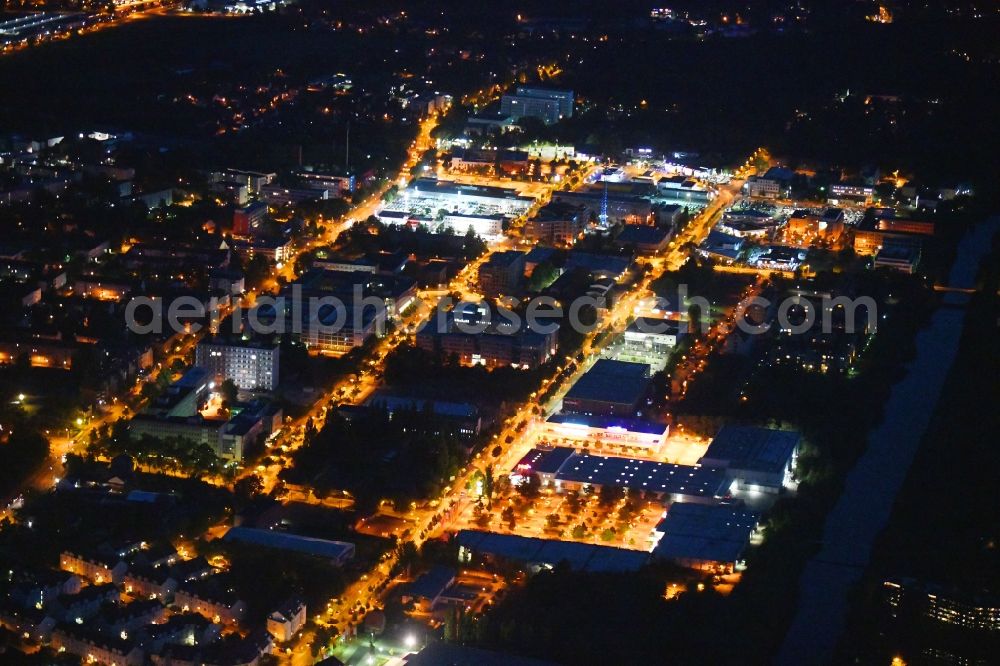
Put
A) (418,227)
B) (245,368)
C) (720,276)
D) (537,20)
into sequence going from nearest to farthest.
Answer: (245,368), (720,276), (418,227), (537,20)

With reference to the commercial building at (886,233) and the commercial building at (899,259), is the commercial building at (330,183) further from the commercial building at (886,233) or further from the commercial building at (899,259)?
the commercial building at (899,259)

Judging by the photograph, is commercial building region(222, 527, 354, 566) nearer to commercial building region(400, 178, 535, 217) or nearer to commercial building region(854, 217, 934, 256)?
commercial building region(400, 178, 535, 217)

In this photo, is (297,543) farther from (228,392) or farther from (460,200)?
(460,200)

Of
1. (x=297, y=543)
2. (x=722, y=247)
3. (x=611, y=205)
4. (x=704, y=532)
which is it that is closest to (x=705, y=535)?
(x=704, y=532)

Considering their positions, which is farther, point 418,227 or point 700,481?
point 418,227

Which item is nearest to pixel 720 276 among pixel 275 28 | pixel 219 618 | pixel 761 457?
pixel 761 457

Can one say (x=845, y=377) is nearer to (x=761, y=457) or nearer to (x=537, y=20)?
(x=761, y=457)

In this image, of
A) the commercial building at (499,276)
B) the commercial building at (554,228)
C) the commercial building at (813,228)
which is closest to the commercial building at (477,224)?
the commercial building at (554,228)
